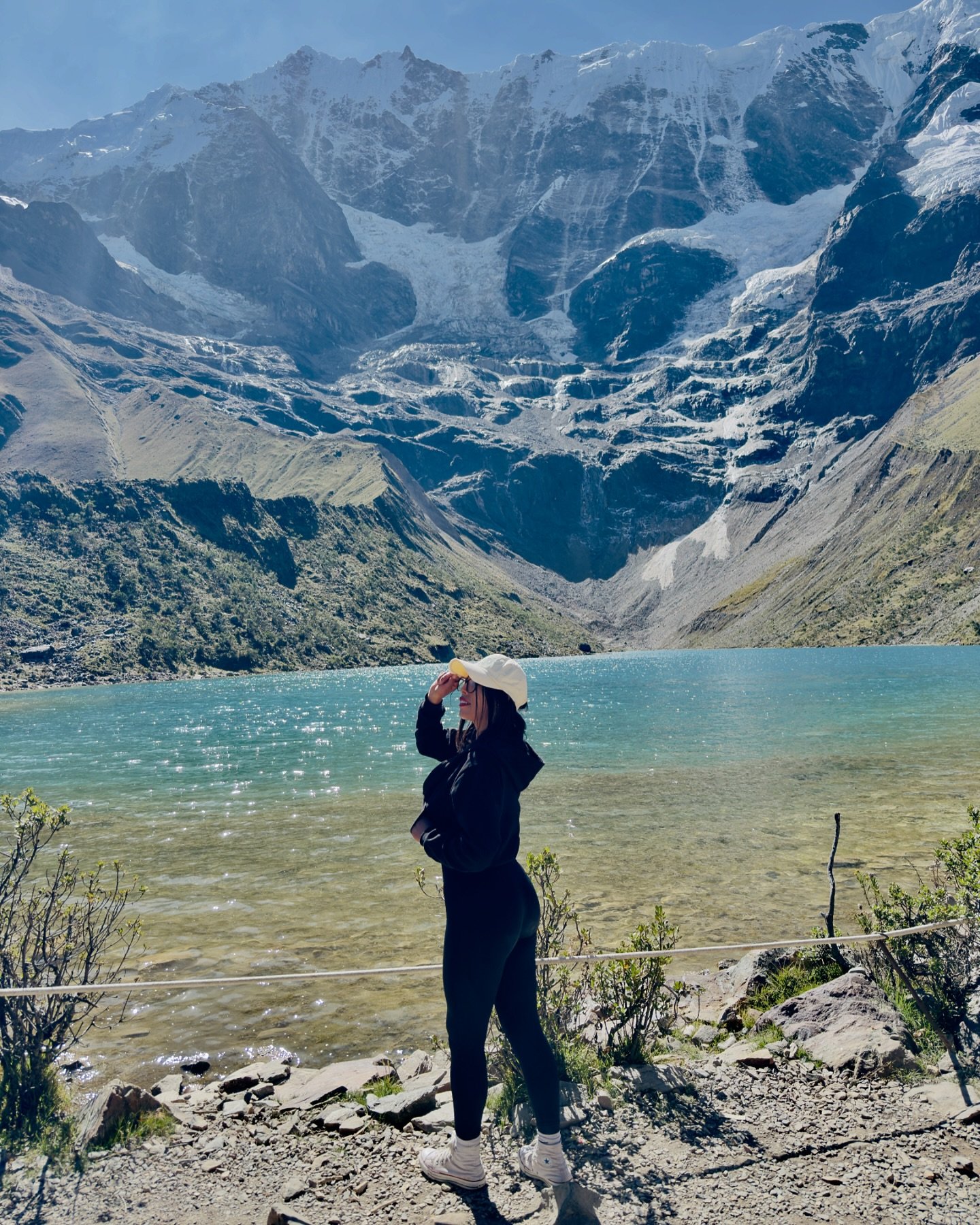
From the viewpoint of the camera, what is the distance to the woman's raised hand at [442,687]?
6.05 meters

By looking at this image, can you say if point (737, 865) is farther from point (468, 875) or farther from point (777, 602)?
point (777, 602)

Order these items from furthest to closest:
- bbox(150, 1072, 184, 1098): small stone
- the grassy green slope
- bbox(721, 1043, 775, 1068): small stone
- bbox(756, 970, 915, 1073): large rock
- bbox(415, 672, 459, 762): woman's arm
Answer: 1. the grassy green slope
2. bbox(150, 1072, 184, 1098): small stone
3. bbox(721, 1043, 775, 1068): small stone
4. bbox(756, 970, 915, 1073): large rock
5. bbox(415, 672, 459, 762): woman's arm

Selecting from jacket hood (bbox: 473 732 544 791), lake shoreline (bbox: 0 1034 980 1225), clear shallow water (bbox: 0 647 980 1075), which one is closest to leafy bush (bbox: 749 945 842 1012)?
lake shoreline (bbox: 0 1034 980 1225)

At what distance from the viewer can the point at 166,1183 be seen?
233 inches

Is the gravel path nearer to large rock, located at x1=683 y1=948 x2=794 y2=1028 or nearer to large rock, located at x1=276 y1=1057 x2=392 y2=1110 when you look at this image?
large rock, located at x1=276 y1=1057 x2=392 y2=1110

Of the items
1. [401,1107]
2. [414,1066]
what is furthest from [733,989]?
[401,1107]

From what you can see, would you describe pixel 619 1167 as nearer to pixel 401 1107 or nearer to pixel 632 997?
pixel 401 1107

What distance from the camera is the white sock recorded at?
18.7 feet

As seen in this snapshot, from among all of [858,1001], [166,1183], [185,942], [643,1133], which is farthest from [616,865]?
[166,1183]

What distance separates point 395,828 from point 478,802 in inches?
808

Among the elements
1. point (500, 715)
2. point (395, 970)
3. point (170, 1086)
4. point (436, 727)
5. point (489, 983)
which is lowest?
point (170, 1086)

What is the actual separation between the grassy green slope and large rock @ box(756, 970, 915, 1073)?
5208 inches

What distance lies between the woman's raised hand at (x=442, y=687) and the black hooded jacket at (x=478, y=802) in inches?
10.1

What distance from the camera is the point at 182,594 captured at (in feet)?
518
